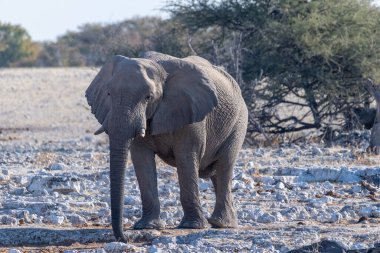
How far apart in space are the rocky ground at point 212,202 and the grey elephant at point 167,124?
31cm

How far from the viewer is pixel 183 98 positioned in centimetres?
981

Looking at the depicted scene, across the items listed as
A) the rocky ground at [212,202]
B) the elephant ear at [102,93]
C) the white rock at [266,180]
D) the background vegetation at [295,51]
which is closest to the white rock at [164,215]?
the rocky ground at [212,202]

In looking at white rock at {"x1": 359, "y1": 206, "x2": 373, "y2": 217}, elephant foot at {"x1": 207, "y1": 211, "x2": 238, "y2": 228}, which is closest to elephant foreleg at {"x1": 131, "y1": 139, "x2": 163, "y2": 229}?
elephant foot at {"x1": 207, "y1": 211, "x2": 238, "y2": 228}

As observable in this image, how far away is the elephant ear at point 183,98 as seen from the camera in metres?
9.64

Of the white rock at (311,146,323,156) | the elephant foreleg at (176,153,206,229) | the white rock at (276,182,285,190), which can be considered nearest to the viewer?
the elephant foreleg at (176,153,206,229)

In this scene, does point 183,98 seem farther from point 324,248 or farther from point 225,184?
point 324,248

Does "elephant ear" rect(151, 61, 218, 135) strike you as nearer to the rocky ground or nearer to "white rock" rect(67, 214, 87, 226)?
the rocky ground

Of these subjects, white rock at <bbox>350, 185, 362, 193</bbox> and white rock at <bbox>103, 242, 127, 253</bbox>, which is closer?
white rock at <bbox>103, 242, 127, 253</bbox>

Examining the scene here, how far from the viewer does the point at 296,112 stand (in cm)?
2611

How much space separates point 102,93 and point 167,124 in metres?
0.57

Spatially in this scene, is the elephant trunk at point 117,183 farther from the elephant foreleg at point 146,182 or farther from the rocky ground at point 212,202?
the elephant foreleg at point 146,182

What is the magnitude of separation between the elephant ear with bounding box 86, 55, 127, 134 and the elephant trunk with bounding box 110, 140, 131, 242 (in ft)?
1.18

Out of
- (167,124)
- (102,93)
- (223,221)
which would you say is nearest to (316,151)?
(223,221)

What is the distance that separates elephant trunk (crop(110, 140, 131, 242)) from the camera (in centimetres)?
898
